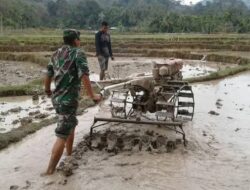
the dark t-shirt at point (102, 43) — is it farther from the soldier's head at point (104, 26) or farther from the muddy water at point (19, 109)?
the muddy water at point (19, 109)

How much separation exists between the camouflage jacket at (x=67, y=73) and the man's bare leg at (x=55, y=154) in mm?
550

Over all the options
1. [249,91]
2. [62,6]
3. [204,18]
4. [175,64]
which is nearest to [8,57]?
[249,91]

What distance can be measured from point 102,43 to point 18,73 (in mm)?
8161

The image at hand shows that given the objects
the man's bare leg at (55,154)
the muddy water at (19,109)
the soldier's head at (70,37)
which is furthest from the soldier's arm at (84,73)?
the muddy water at (19,109)

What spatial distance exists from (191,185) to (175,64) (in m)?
4.33

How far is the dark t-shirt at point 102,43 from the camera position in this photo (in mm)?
13492

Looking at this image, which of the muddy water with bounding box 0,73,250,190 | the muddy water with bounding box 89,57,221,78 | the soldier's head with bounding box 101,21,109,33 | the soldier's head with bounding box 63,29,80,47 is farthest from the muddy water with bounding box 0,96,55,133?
the muddy water with bounding box 89,57,221,78

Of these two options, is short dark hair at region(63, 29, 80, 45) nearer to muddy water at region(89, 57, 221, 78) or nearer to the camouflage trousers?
the camouflage trousers

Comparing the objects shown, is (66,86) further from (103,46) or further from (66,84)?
(103,46)

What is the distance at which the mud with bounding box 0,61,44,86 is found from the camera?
59.2ft

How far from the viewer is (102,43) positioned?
13.6 meters

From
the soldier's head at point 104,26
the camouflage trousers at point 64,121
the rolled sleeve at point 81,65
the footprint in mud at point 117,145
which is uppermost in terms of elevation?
the soldier's head at point 104,26

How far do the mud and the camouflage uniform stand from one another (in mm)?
11333

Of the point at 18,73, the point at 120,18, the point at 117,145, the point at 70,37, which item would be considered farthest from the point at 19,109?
the point at 120,18
